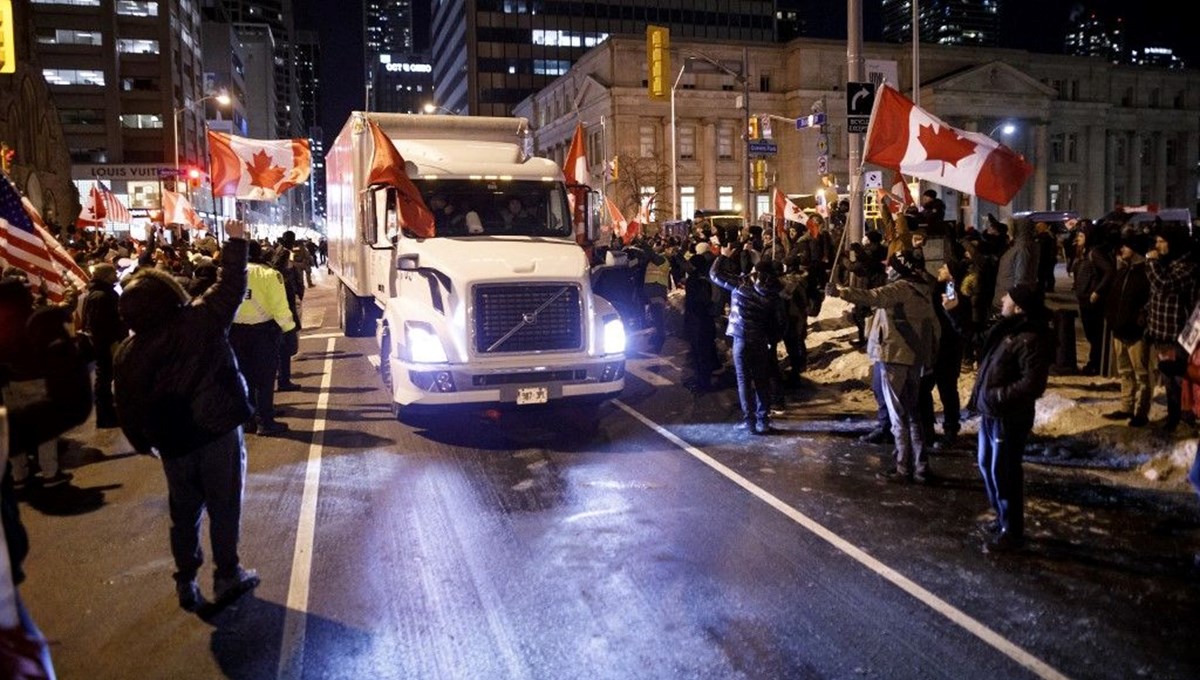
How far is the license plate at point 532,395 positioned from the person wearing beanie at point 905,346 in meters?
3.31

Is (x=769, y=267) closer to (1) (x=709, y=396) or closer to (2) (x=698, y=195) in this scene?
(1) (x=709, y=396)

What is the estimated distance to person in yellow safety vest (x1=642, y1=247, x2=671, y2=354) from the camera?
1725 centimetres

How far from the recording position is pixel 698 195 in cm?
7950

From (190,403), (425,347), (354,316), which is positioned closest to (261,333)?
(425,347)

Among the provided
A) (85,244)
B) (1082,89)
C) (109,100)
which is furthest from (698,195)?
(85,244)

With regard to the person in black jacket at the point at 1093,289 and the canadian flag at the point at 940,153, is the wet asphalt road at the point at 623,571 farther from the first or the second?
the person in black jacket at the point at 1093,289

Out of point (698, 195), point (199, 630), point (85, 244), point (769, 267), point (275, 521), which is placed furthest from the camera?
point (698, 195)

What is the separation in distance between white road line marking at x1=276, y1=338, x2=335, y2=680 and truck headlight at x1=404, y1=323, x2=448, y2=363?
1.40 meters

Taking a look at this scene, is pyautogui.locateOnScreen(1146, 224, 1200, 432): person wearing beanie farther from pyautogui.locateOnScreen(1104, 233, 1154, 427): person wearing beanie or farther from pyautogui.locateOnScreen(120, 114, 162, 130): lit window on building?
pyautogui.locateOnScreen(120, 114, 162, 130): lit window on building

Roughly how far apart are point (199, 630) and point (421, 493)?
9.37ft

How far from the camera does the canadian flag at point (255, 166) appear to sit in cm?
1989

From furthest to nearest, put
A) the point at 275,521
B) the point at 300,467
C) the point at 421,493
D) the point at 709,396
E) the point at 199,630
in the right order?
the point at 709,396 < the point at 300,467 < the point at 421,493 < the point at 275,521 < the point at 199,630

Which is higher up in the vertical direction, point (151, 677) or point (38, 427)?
point (38, 427)

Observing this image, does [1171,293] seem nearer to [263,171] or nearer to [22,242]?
[22,242]
